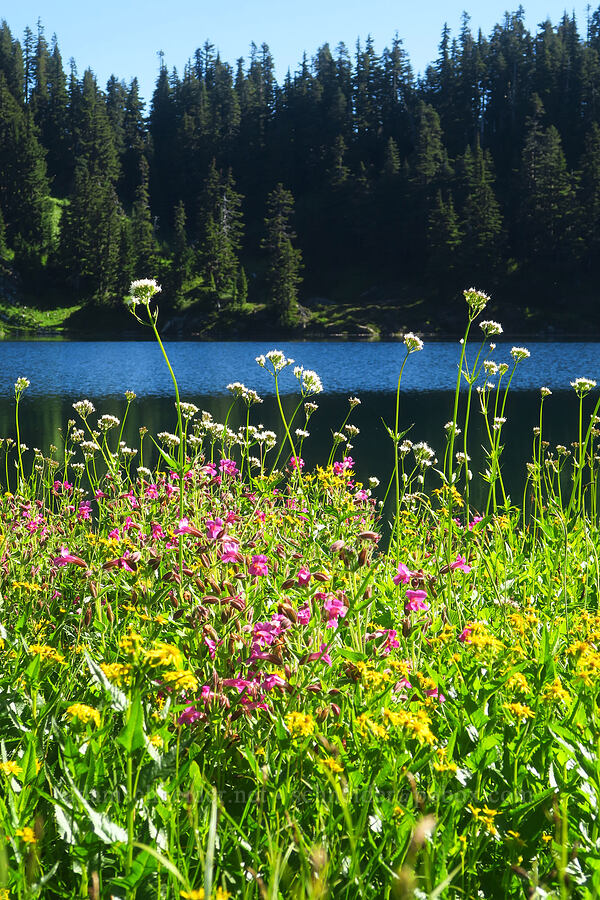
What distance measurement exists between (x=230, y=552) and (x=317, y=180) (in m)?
104

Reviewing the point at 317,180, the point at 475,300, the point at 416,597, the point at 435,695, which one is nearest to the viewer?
the point at 435,695

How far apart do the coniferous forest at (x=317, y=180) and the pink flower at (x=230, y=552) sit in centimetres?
6511

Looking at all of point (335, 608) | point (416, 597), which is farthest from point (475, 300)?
point (335, 608)

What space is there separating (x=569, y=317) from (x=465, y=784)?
68.7m

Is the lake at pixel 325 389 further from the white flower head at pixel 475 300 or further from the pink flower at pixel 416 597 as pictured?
the pink flower at pixel 416 597

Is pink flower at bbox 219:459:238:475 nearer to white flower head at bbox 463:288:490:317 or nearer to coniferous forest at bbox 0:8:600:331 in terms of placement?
white flower head at bbox 463:288:490:317

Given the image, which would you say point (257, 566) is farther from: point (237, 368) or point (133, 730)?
point (237, 368)

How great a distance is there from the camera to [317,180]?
326 feet

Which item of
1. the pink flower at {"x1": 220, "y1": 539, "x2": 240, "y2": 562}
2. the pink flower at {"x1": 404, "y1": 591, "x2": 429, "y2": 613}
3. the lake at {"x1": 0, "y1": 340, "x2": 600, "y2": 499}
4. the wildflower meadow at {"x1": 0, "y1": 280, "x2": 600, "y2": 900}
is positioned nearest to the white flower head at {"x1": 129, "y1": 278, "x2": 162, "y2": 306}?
the wildflower meadow at {"x1": 0, "y1": 280, "x2": 600, "y2": 900}

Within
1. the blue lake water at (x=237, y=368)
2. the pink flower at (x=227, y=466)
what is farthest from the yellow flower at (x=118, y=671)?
the blue lake water at (x=237, y=368)

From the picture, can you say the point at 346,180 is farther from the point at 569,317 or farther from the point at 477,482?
the point at 477,482

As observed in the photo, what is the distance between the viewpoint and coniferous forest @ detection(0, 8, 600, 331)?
7356 centimetres

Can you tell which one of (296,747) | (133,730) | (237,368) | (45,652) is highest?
(237,368)

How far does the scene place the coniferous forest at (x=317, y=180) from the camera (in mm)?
73562
